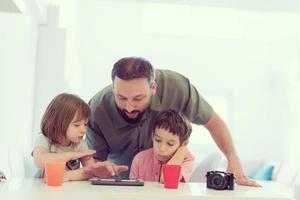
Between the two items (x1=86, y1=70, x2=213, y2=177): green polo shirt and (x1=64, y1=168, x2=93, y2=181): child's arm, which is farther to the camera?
(x1=86, y1=70, x2=213, y2=177): green polo shirt

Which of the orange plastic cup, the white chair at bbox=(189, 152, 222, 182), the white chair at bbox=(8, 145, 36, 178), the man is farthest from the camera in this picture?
the white chair at bbox=(189, 152, 222, 182)

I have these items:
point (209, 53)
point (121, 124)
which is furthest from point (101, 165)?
point (209, 53)

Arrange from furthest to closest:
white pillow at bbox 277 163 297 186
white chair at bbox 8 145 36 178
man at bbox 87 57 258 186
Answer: white pillow at bbox 277 163 297 186
white chair at bbox 8 145 36 178
man at bbox 87 57 258 186

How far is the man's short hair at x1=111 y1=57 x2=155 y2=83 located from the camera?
151cm

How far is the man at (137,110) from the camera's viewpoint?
1.53m

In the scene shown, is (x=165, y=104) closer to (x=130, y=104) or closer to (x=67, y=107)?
(x=130, y=104)

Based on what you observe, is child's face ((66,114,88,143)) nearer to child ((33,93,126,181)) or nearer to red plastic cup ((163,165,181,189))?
child ((33,93,126,181))

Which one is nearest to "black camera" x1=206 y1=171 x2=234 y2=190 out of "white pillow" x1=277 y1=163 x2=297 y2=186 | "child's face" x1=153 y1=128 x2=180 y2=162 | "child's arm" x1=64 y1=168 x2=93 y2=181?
"child's face" x1=153 y1=128 x2=180 y2=162

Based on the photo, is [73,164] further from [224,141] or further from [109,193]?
[224,141]

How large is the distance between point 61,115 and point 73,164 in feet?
0.59

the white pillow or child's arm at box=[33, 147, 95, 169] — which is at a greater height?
child's arm at box=[33, 147, 95, 169]

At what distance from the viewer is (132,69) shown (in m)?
1.51

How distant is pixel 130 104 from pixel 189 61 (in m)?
5.41

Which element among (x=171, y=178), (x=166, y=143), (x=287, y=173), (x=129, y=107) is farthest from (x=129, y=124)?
(x=287, y=173)
